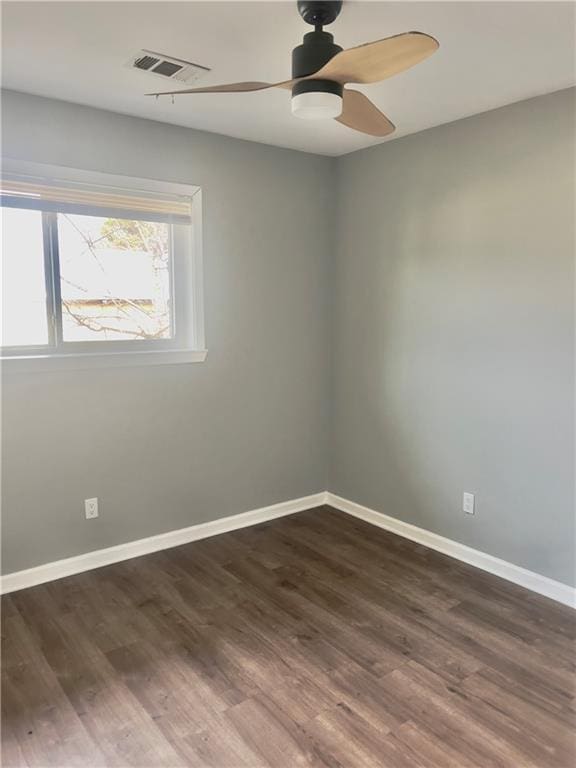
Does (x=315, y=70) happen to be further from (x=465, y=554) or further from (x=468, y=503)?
(x=465, y=554)

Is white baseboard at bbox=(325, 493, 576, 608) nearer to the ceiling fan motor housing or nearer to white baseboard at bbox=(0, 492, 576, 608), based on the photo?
white baseboard at bbox=(0, 492, 576, 608)

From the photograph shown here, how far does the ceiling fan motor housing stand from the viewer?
1706mm

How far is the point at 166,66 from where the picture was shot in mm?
2248

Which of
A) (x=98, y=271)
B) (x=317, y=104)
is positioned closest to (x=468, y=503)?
(x=317, y=104)

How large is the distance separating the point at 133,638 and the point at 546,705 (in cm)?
167

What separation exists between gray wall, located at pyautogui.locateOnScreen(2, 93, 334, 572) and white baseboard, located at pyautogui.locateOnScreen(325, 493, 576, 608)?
328 mm

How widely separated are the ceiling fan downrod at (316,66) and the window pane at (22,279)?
1.62 metres

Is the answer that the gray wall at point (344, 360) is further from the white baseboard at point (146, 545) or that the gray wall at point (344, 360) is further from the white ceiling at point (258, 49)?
the white ceiling at point (258, 49)

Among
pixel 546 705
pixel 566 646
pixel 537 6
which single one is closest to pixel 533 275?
pixel 537 6

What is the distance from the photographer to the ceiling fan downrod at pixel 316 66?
1707 millimetres

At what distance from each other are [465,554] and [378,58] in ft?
8.47

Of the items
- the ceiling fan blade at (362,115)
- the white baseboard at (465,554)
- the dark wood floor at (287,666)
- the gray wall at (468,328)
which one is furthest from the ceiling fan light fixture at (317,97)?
the white baseboard at (465,554)

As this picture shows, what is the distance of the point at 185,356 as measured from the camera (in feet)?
10.6

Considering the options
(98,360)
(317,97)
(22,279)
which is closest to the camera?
(317,97)
